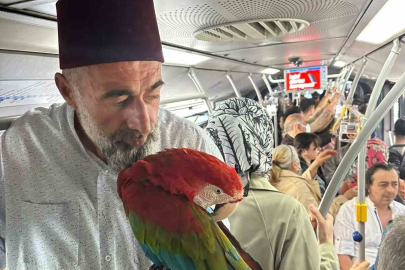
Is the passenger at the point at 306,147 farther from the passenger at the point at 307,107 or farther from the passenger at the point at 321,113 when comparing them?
the passenger at the point at 307,107

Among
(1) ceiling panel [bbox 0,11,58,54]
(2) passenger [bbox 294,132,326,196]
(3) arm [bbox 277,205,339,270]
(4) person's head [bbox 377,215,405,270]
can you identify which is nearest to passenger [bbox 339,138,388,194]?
(2) passenger [bbox 294,132,326,196]

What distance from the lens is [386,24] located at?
8.24 feet

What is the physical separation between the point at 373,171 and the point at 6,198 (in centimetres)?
315

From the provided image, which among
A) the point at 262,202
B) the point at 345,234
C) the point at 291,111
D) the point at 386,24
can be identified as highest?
the point at 386,24

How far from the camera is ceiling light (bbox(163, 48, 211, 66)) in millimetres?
2418

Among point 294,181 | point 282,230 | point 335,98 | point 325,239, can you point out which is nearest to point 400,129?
point 335,98

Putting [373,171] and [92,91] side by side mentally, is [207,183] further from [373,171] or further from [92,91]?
[373,171]

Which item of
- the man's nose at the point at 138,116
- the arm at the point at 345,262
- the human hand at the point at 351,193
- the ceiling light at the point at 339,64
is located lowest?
the arm at the point at 345,262

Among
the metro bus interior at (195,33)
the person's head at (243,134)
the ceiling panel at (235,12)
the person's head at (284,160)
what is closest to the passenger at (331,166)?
the person's head at (284,160)

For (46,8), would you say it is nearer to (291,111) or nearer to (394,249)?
(394,249)

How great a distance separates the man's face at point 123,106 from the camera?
79 cm

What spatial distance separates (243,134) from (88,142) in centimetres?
50

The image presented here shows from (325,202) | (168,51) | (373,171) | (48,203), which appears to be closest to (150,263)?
(48,203)

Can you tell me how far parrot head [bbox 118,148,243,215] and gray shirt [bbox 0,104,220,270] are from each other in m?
0.12
